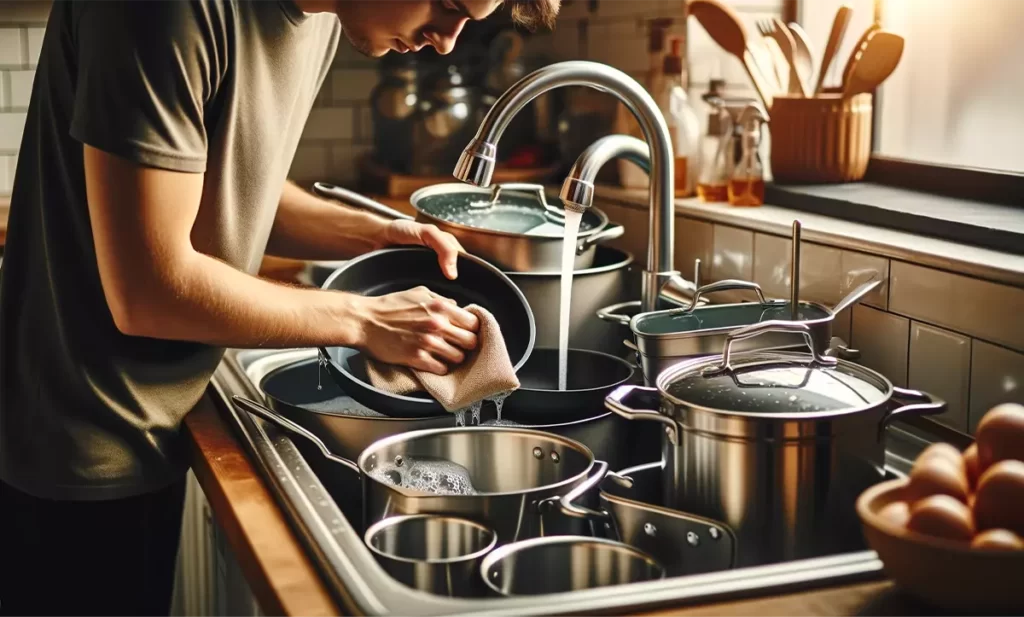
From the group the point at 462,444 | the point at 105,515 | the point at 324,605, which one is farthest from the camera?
the point at 105,515

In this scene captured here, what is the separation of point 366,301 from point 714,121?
0.98 metres

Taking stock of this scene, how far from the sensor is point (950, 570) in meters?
0.68

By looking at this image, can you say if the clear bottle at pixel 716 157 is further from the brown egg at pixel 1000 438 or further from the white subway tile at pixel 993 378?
the brown egg at pixel 1000 438

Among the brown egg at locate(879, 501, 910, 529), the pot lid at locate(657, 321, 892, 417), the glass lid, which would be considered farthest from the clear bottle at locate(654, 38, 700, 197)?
the brown egg at locate(879, 501, 910, 529)

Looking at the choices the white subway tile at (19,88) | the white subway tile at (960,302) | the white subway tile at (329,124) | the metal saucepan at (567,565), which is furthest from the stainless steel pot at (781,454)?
the white subway tile at (19,88)

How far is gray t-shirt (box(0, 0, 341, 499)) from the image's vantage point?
4.03ft

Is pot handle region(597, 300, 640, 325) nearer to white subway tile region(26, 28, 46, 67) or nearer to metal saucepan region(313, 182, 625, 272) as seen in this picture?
metal saucepan region(313, 182, 625, 272)

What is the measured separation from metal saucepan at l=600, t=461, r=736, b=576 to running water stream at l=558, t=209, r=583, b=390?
1.25ft

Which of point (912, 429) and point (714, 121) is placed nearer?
point (912, 429)

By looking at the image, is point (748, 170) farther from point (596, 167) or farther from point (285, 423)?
point (285, 423)

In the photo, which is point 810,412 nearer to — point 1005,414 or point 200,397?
point 1005,414

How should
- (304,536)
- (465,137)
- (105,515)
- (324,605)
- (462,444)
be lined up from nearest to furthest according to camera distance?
(324,605), (304,536), (462,444), (105,515), (465,137)

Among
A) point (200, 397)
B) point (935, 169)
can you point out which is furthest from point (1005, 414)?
point (935, 169)

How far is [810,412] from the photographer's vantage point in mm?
946
